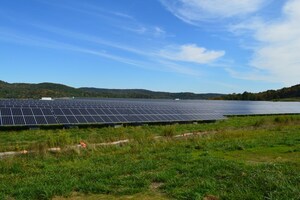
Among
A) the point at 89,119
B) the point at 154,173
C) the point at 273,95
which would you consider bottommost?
the point at 154,173

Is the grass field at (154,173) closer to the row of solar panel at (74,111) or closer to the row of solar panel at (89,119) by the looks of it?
the row of solar panel at (89,119)

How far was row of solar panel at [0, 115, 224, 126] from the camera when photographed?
27.2 meters

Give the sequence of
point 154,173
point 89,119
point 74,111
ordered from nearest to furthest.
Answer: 1. point 154,173
2. point 89,119
3. point 74,111

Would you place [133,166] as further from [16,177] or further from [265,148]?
[265,148]

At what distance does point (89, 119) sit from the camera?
31.5 metres

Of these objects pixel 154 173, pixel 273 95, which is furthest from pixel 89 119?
pixel 273 95

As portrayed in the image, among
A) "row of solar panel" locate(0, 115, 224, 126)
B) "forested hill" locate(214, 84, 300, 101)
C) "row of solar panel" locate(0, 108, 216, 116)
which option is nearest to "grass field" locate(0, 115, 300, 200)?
"row of solar panel" locate(0, 115, 224, 126)

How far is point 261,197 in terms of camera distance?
8.18 m

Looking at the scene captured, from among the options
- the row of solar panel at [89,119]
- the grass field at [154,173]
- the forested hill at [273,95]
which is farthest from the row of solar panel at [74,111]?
the forested hill at [273,95]

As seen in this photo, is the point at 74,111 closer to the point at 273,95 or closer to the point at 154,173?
the point at 154,173

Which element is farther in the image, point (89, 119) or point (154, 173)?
point (89, 119)

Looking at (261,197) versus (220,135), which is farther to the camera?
(220,135)

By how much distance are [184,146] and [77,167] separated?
709 cm

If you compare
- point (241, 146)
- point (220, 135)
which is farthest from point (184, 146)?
point (220, 135)
